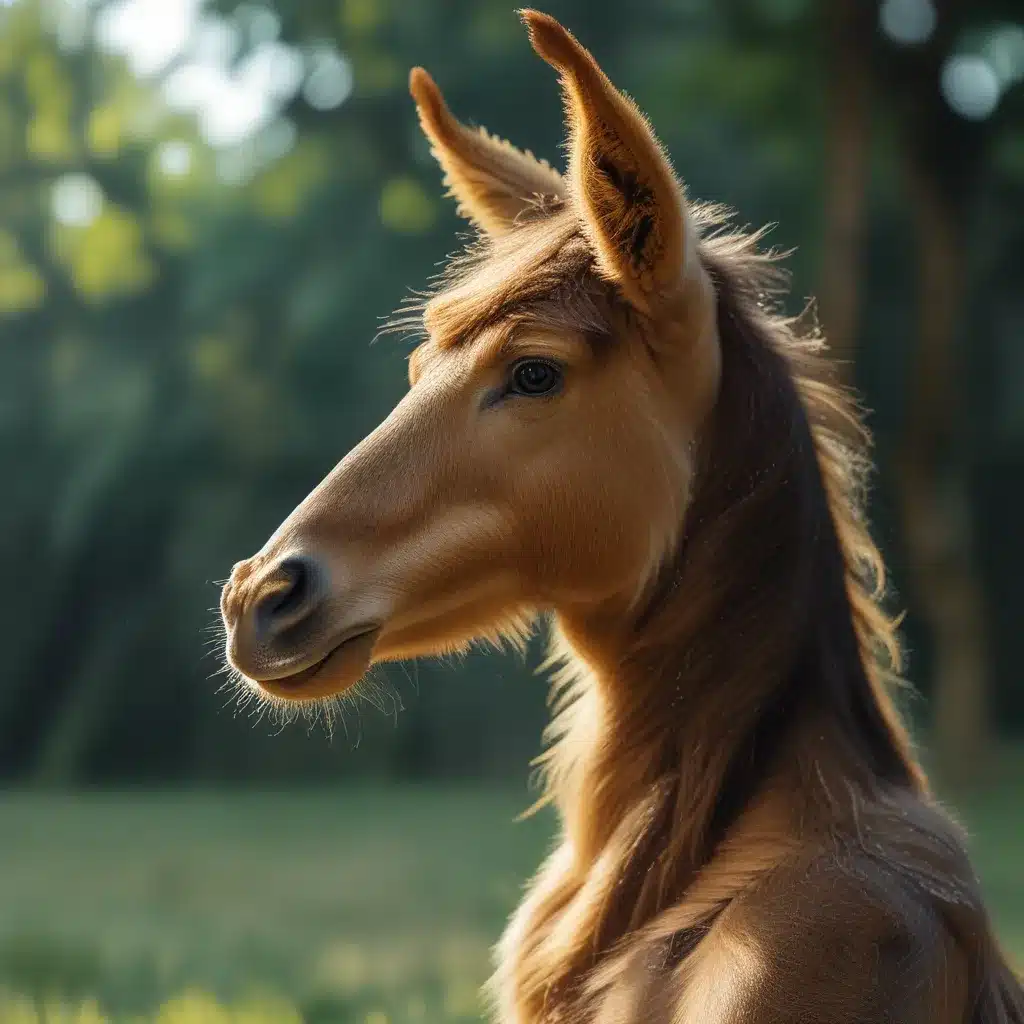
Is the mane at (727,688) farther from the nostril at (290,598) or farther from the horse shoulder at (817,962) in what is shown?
the nostril at (290,598)

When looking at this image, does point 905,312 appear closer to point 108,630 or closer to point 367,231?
point 367,231

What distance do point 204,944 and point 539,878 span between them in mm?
4736

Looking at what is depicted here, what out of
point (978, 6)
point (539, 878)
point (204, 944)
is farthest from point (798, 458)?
point (978, 6)

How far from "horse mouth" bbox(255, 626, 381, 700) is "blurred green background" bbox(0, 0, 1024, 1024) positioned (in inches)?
253

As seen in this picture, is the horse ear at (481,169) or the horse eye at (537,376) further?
the horse ear at (481,169)

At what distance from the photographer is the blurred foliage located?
11.3 meters

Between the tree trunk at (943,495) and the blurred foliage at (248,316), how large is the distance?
57cm

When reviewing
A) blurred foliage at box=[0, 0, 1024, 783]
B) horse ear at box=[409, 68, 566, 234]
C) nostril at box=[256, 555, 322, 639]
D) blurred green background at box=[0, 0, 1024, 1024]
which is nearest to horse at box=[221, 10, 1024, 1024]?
nostril at box=[256, 555, 322, 639]

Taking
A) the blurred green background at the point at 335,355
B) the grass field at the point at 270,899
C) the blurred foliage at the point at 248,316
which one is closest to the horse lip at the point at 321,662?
the grass field at the point at 270,899

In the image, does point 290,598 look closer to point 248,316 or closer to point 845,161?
point 845,161

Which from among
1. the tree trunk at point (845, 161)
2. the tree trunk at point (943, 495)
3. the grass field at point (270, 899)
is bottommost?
the grass field at point (270, 899)

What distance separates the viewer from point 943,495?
1002 centimetres

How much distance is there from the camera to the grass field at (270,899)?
532 cm

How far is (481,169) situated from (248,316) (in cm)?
1061
